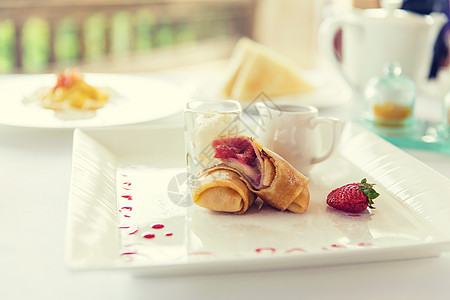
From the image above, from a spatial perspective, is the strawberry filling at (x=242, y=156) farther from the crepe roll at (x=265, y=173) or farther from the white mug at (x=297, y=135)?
the white mug at (x=297, y=135)

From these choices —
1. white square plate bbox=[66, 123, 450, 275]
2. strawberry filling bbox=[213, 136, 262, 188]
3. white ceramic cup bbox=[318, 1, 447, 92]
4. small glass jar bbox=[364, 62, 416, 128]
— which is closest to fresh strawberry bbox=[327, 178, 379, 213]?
white square plate bbox=[66, 123, 450, 275]

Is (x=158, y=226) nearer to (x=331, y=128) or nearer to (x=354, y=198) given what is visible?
(x=354, y=198)

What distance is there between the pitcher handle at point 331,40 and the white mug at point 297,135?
0.58 meters

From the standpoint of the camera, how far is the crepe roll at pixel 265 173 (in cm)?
76

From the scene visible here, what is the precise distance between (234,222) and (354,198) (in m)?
0.17

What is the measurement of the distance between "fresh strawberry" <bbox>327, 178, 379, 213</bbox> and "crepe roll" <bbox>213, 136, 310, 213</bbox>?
43 mm

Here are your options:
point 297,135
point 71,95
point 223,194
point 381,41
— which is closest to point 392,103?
point 381,41

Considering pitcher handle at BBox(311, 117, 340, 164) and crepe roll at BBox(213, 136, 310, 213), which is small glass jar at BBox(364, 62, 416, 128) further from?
Answer: crepe roll at BBox(213, 136, 310, 213)

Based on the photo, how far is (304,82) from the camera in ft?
4.84

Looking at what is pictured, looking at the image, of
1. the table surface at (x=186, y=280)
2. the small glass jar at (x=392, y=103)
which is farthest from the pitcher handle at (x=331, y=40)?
the table surface at (x=186, y=280)

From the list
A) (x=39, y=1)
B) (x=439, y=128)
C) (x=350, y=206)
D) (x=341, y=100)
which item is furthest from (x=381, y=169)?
(x=39, y=1)

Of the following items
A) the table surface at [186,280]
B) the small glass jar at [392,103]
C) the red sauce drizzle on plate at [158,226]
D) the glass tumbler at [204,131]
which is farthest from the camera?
the small glass jar at [392,103]

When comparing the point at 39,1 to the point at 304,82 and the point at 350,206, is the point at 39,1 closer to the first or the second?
the point at 304,82

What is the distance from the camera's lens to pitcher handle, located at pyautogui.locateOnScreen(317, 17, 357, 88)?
1479mm
